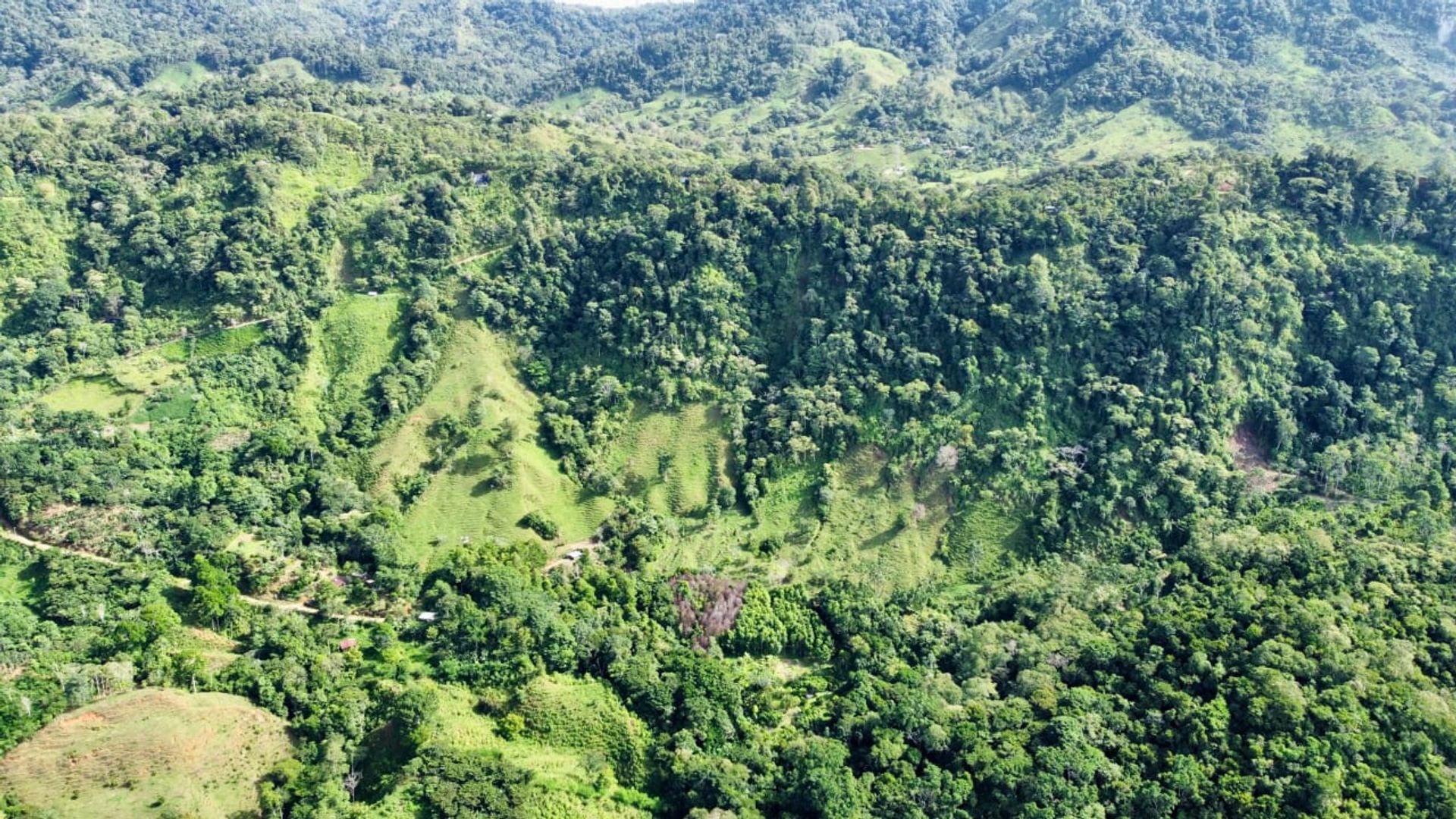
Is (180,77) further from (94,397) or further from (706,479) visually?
(706,479)

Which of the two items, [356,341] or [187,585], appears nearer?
[187,585]

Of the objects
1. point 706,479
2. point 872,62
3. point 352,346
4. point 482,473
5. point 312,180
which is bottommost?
point 706,479

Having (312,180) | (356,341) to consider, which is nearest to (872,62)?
(312,180)

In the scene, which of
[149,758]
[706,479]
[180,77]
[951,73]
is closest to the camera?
[149,758]

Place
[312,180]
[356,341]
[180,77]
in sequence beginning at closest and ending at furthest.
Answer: [356,341], [312,180], [180,77]

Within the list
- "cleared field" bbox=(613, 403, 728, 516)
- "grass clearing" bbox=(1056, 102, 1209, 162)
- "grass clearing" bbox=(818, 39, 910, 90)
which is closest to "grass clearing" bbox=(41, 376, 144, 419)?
"cleared field" bbox=(613, 403, 728, 516)

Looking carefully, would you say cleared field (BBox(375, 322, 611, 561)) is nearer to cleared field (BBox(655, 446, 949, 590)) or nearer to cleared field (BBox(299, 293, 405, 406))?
cleared field (BBox(299, 293, 405, 406))
